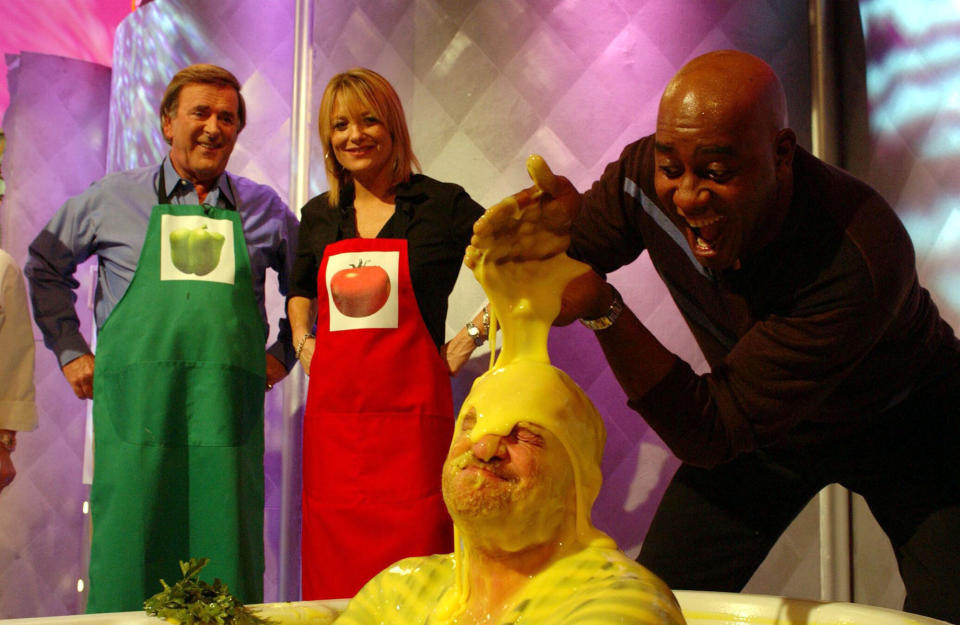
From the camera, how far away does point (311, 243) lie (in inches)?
112

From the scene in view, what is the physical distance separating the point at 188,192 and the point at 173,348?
484mm

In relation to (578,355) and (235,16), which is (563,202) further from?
(235,16)

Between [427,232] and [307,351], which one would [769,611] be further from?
[307,351]

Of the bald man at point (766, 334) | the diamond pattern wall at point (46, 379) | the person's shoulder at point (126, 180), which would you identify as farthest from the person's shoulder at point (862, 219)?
the diamond pattern wall at point (46, 379)

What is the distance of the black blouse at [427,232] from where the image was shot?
2725 millimetres

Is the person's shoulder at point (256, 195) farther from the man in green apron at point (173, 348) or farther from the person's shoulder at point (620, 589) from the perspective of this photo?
the person's shoulder at point (620, 589)

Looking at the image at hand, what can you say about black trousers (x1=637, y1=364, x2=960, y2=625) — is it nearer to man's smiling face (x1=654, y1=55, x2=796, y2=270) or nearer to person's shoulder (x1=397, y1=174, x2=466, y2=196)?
man's smiling face (x1=654, y1=55, x2=796, y2=270)

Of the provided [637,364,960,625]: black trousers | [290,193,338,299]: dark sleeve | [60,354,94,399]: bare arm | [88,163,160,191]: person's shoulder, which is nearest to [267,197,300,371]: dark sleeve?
[290,193,338,299]: dark sleeve

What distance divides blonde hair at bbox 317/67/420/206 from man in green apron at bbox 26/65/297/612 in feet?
0.98

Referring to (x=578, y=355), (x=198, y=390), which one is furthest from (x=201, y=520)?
(x=578, y=355)

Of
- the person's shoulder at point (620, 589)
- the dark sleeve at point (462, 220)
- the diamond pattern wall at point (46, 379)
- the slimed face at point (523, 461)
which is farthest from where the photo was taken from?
the diamond pattern wall at point (46, 379)

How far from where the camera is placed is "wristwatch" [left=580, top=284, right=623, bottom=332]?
5.35ft

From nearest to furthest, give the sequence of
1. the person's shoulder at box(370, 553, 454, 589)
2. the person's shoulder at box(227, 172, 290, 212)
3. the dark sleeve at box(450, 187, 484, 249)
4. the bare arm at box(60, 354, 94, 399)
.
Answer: the person's shoulder at box(370, 553, 454, 589), the dark sleeve at box(450, 187, 484, 249), the bare arm at box(60, 354, 94, 399), the person's shoulder at box(227, 172, 290, 212)

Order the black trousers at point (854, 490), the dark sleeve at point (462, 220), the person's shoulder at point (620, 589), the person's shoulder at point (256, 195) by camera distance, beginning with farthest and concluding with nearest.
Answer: the person's shoulder at point (256, 195)
the dark sleeve at point (462, 220)
the black trousers at point (854, 490)
the person's shoulder at point (620, 589)
